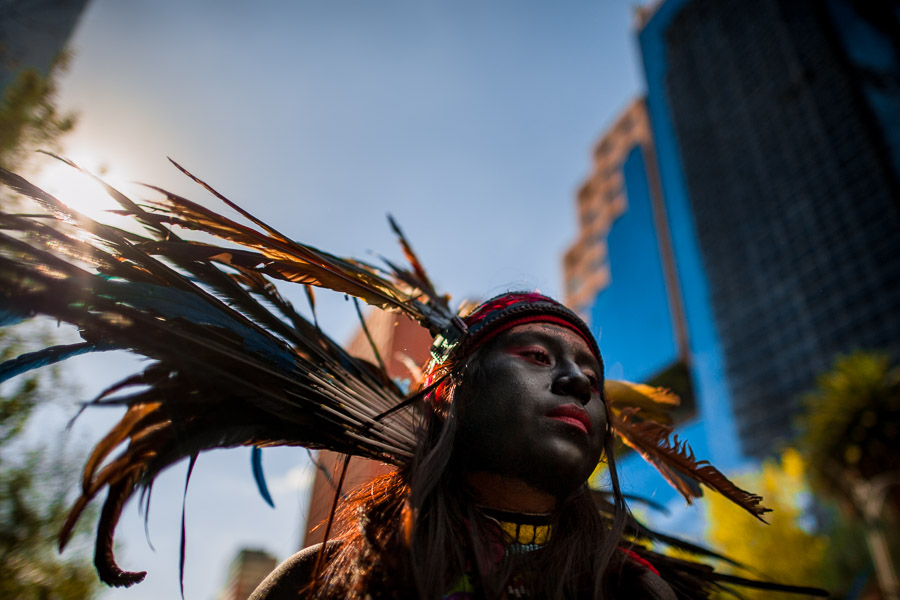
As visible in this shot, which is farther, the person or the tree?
the tree

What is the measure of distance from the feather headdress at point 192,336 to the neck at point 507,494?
255 millimetres

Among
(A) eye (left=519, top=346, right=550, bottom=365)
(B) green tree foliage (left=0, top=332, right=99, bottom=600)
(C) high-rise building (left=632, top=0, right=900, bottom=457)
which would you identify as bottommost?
(B) green tree foliage (left=0, top=332, right=99, bottom=600)

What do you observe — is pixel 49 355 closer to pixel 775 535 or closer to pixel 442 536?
pixel 442 536

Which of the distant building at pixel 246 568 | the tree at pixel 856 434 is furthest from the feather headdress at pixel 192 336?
the tree at pixel 856 434

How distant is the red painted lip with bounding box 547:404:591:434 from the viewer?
69.9 inches

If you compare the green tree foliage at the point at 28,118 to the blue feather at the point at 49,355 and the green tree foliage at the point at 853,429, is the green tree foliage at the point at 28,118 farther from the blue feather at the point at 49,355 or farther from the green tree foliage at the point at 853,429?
the green tree foliage at the point at 853,429

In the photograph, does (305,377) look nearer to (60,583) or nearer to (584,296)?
(60,583)

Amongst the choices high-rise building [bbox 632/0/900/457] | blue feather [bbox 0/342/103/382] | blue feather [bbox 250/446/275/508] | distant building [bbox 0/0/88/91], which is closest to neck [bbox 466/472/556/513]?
blue feather [bbox 250/446/275/508]

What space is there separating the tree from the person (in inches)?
545

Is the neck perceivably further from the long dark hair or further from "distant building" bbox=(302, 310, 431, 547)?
"distant building" bbox=(302, 310, 431, 547)

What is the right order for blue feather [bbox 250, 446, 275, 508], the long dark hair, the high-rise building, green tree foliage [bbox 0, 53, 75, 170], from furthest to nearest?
1. the high-rise building
2. green tree foliage [bbox 0, 53, 75, 170]
3. blue feather [bbox 250, 446, 275, 508]
4. the long dark hair

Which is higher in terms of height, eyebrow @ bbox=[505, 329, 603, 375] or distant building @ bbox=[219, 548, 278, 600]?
eyebrow @ bbox=[505, 329, 603, 375]

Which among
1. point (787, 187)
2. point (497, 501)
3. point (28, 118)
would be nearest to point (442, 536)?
point (497, 501)

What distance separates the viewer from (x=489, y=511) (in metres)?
1.80
